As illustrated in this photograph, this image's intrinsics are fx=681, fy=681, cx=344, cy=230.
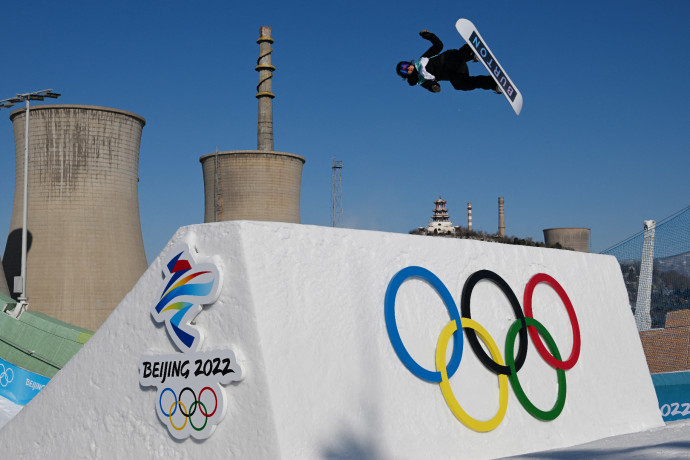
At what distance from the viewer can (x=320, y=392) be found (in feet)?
16.8

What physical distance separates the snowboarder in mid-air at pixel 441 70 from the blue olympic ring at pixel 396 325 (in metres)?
2.84

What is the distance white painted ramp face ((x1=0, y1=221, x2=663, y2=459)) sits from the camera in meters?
5.03

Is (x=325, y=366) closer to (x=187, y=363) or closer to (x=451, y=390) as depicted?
(x=187, y=363)

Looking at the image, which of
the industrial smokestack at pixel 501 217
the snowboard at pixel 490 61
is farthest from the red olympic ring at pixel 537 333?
the industrial smokestack at pixel 501 217

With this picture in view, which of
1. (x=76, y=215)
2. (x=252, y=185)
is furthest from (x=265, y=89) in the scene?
(x=76, y=215)

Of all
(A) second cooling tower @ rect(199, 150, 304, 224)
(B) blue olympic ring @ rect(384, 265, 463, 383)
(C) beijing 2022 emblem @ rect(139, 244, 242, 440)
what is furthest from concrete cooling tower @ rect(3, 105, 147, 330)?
(B) blue olympic ring @ rect(384, 265, 463, 383)

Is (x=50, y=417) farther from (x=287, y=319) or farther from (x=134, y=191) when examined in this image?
(x=134, y=191)

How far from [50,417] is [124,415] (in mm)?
1073

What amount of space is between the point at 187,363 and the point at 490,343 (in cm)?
A: 283

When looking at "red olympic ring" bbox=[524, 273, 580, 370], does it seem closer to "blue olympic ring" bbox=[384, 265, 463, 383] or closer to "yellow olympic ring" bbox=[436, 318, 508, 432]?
"yellow olympic ring" bbox=[436, 318, 508, 432]

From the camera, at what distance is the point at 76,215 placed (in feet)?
81.1

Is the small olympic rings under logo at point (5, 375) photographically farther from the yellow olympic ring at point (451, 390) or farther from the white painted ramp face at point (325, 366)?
the yellow olympic ring at point (451, 390)

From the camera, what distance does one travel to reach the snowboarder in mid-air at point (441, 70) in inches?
313

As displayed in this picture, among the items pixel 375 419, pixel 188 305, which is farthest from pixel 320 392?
pixel 188 305
